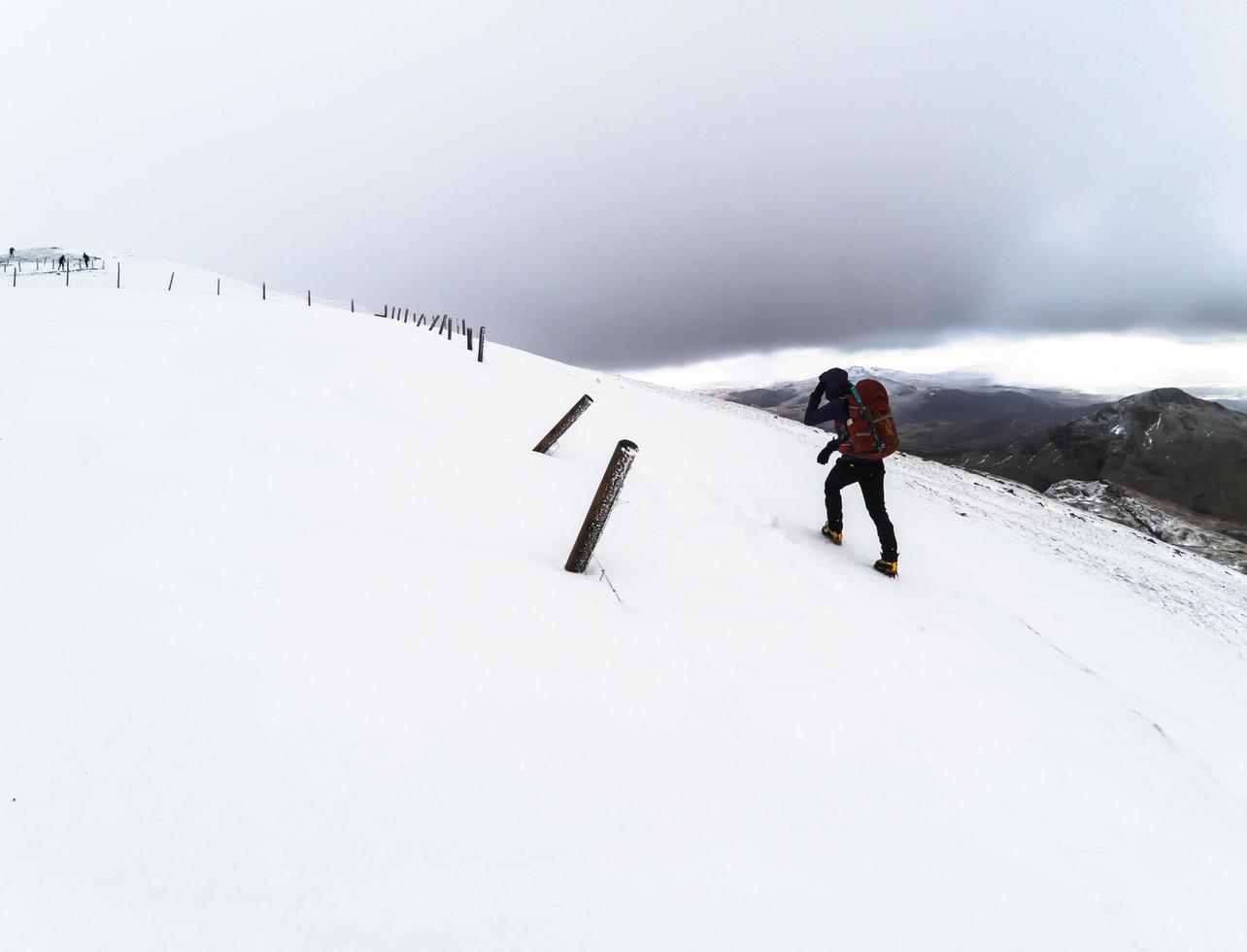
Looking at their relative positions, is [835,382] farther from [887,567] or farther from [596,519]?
[596,519]

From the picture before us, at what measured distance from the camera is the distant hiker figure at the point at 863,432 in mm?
5738

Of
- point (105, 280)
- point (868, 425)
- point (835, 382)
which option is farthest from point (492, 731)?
point (105, 280)

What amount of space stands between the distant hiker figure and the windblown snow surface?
41.1 inches

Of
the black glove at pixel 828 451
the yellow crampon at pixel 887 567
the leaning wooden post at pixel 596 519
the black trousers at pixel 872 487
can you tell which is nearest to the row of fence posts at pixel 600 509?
the leaning wooden post at pixel 596 519

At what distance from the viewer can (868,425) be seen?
5.71m

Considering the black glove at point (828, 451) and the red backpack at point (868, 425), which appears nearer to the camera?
the red backpack at point (868, 425)

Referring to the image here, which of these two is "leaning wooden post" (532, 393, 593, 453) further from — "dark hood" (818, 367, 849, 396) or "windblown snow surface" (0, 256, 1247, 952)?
"dark hood" (818, 367, 849, 396)

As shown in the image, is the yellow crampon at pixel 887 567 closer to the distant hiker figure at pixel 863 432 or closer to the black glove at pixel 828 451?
the distant hiker figure at pixel 863 432

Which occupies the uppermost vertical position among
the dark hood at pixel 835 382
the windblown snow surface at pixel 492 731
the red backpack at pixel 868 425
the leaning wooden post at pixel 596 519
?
the dark hood at pixel 835 382

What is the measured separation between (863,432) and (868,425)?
101mm

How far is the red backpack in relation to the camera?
5719 millimetres

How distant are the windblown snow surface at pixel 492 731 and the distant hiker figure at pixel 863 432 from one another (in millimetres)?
1044

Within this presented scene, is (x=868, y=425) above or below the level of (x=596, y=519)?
above

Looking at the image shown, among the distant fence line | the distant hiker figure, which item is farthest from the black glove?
the distant fence line
